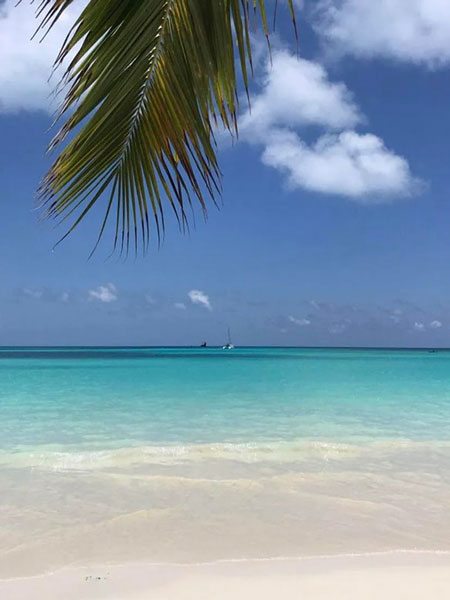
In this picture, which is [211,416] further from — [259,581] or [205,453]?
[259,581]

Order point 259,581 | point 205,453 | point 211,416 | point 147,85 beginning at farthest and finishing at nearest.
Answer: point 211,416 < point 205,453 < point 259,581 < point 147,85

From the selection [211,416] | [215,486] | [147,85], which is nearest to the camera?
[147,85]

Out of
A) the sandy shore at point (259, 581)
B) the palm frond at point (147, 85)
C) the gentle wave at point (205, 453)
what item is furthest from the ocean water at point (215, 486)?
the palm frond at point (147, 85)

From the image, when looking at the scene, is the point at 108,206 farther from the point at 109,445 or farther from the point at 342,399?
the point at 342,399

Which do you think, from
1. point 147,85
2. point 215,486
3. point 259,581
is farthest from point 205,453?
point 147,85

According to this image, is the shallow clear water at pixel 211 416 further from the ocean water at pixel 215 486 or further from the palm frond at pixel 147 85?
the palm frond at pixel 147 85

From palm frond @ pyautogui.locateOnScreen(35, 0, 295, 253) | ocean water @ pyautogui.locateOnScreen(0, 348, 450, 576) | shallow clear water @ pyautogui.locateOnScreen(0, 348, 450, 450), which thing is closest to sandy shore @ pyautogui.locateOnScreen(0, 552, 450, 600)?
ocean water @ pyautogui.locateOnScreen(0, 348, 450, 576)

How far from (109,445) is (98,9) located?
6895 millimetres

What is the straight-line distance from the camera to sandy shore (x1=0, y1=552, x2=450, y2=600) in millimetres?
3182

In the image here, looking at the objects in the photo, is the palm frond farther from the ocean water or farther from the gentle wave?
the gentle wave

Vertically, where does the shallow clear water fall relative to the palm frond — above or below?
below

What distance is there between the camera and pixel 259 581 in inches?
133

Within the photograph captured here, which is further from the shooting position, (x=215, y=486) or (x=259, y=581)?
(x=215, y=486)

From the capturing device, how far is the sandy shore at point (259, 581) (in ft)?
10.4
